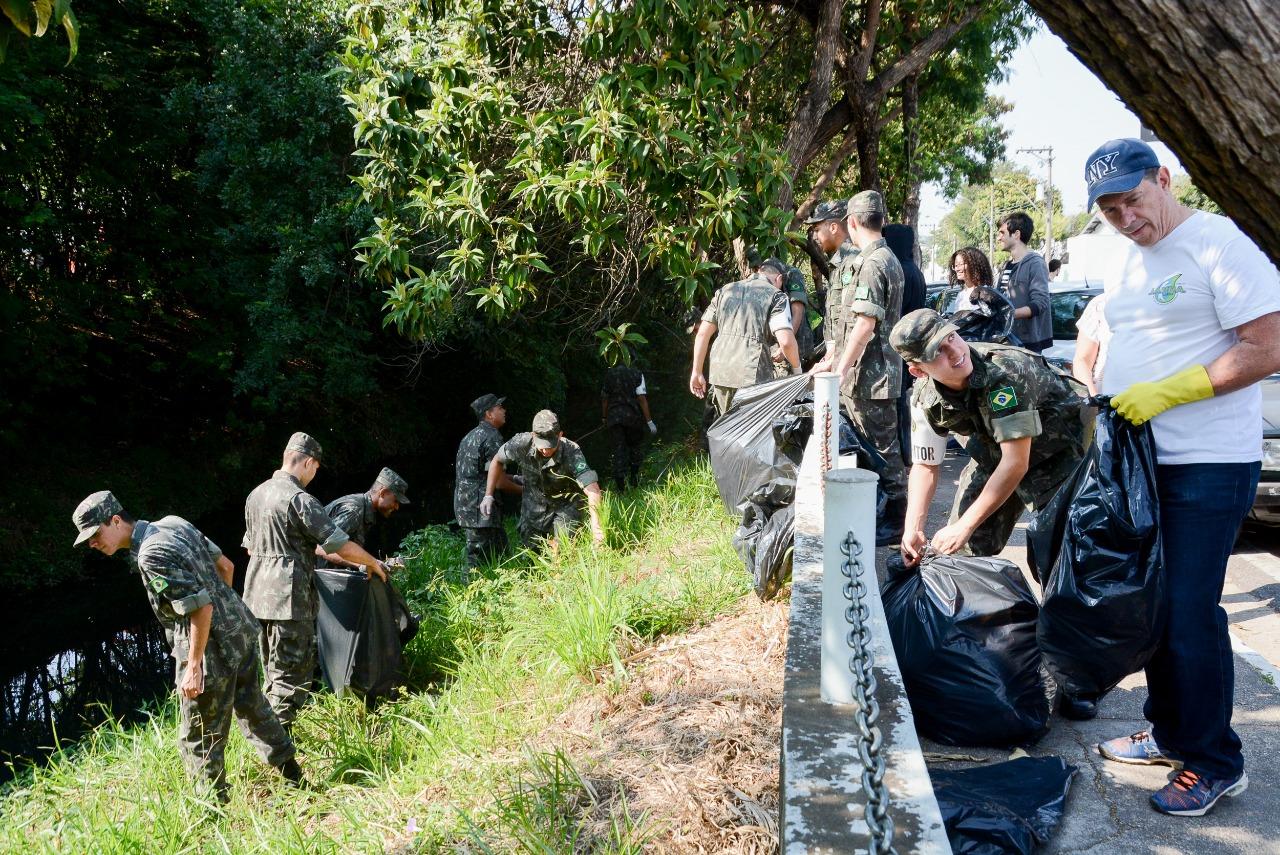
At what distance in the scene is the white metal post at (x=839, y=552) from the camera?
85.0 inches

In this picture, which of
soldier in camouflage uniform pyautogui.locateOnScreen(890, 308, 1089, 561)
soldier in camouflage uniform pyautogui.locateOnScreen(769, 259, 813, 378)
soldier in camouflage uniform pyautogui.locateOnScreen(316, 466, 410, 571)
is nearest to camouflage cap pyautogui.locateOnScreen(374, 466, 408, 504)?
soldier in camouflage uniform pyautogui.locateOnScreen(316, 466, 410, 571)

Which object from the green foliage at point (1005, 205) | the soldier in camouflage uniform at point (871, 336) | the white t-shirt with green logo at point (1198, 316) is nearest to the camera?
the white t-shirt with green logo at point (1198, 316)

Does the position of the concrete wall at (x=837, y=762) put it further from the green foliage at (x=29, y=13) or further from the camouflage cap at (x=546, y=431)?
the camouflage cap at (x=546, y=431)

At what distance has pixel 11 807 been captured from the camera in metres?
5.46

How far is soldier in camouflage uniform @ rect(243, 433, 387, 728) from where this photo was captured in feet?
19.8

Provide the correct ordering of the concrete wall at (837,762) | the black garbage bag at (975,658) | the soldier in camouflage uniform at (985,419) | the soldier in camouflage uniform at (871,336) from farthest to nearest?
the soldier in camouflage uniform at (871,336) < the soldier in camouflage uniform at (985,419) < the black garbage bag at (975,658) < the concrete wall at (837,762)

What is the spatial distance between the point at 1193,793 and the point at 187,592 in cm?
439

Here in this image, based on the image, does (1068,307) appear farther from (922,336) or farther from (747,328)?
(922,336)

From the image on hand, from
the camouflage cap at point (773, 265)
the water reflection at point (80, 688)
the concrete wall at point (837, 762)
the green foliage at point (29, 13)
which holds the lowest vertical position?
the water reflection at point (80, 688)

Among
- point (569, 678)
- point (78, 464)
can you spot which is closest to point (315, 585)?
point (569, 678)

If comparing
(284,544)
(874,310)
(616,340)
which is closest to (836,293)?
(874,310)

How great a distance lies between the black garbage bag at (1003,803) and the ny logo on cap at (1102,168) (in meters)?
1.71

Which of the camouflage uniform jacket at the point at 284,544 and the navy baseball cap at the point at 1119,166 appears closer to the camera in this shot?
the navy baseball cap at the point at 1119,166

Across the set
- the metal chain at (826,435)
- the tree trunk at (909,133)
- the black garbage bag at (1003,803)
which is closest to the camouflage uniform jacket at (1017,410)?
the metal chain at (826,435)
